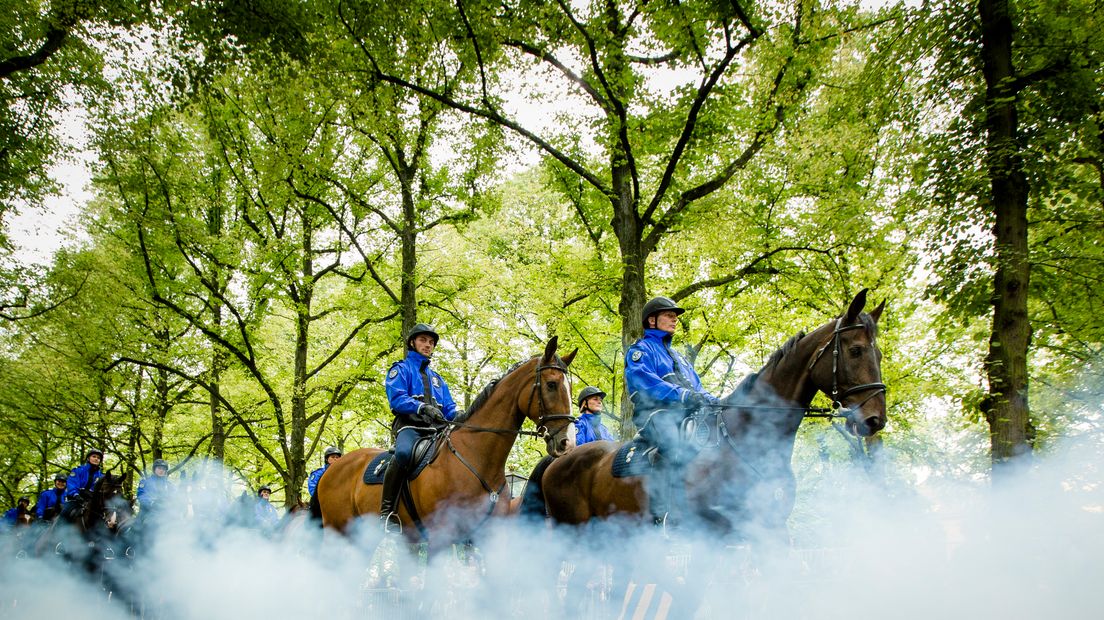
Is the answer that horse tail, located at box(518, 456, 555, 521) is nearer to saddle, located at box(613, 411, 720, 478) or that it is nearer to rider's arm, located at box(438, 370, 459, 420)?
rider's arm, located at box(438, 370, 459, 420)

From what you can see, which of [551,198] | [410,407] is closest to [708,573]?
[410,407]

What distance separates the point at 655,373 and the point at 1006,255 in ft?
17.1

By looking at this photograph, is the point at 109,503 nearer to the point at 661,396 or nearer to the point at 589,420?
the point at 589,420

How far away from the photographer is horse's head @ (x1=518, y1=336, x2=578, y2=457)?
267 inches

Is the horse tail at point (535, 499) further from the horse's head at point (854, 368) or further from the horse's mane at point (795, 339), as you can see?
the horse's head at point (854, 368)

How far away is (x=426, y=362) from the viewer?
812 cm

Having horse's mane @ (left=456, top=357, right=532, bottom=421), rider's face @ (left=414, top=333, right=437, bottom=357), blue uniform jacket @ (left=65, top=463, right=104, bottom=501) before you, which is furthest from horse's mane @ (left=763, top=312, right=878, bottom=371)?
blue uniform jacket @ (left=65, top=463, right=104, bottom=501)

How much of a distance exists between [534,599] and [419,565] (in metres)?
1.45

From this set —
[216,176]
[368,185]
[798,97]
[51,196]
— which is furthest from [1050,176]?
[216,176]

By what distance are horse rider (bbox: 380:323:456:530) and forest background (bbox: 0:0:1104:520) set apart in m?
4.83

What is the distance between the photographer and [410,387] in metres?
7.86

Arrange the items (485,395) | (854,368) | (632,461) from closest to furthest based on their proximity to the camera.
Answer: (854,368), (632,461), (485,395)

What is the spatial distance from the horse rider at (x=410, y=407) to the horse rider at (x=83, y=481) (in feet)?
27.4

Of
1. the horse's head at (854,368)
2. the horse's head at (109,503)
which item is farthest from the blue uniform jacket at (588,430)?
the horse's head at (109,503)
